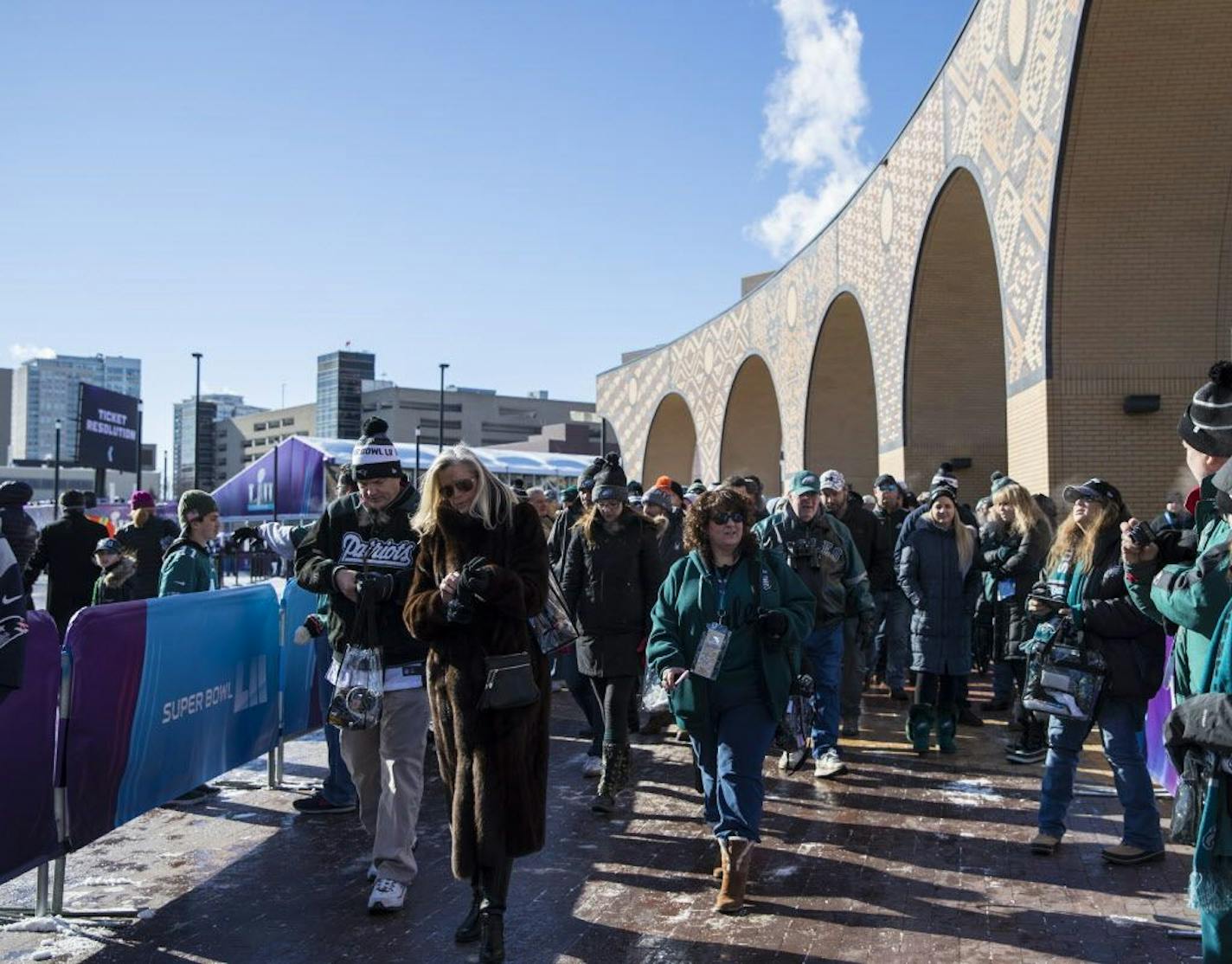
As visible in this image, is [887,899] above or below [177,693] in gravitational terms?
below

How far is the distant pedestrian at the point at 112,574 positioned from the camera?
24.0 ft

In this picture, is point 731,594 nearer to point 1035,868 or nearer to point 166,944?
point 1035,868

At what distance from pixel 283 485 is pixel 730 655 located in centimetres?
3099

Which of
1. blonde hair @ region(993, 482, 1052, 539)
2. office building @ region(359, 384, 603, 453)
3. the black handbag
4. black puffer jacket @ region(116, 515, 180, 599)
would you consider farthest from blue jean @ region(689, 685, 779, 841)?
office building @ region(359, 384, 603, 453)

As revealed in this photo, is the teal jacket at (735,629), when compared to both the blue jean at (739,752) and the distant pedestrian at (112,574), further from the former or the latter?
the distant pedestrian at (112,574)

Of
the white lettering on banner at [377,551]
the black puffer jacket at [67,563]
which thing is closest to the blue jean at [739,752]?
the white lettering on banner at [377,551]

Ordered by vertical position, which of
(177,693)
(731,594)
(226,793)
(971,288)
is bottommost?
(226,793)

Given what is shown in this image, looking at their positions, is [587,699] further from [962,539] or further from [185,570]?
[962,539]

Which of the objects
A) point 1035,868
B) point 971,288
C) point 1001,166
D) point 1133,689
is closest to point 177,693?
point 1035,868

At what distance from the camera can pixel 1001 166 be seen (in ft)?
43.3

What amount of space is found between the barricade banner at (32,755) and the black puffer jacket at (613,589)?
3091 millimetres

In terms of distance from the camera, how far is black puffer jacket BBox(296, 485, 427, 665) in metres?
4.69

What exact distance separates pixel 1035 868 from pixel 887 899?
2.92 feet

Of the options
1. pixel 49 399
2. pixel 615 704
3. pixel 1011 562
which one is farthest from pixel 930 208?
pixel 49 399
